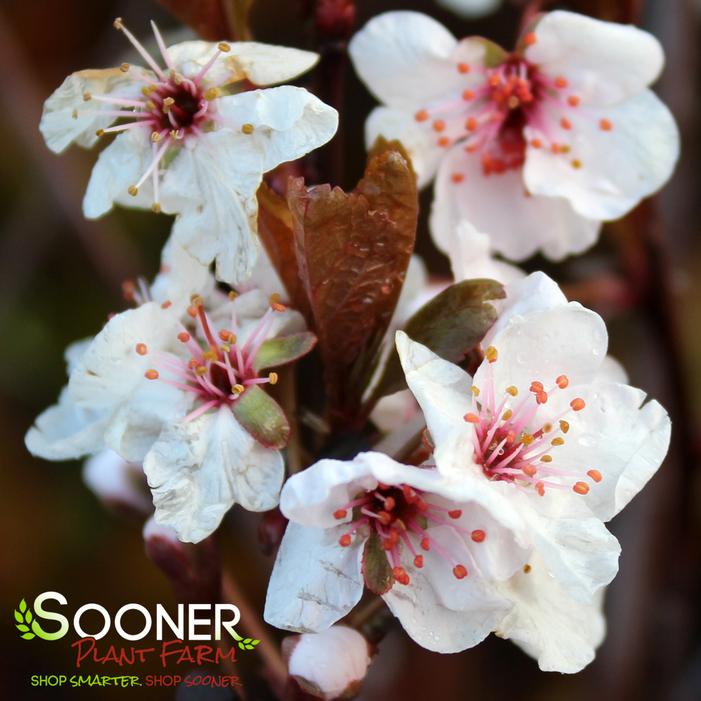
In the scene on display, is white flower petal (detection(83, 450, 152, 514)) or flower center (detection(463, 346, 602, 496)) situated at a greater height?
flower center (detection(463, 346, 602, 496))

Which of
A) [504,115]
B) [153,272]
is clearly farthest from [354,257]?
[153,272]

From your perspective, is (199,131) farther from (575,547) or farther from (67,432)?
(575,547)

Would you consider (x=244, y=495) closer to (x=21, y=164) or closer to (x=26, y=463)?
(x=26, y=463)

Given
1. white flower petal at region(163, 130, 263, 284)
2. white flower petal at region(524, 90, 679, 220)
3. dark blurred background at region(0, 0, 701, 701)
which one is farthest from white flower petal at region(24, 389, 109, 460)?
dark blurred background at region(0, 0, 701, 701)

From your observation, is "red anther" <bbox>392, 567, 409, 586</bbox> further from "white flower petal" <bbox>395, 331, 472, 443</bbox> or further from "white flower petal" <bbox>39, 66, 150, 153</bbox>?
"white flower petal" <bbox>39, 66, 150, 153</bbox>

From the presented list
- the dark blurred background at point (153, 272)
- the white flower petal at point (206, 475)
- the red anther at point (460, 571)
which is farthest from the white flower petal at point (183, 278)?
the dark blurred background at point (153, 272)

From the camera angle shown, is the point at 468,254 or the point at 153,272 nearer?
the point at 468,254
